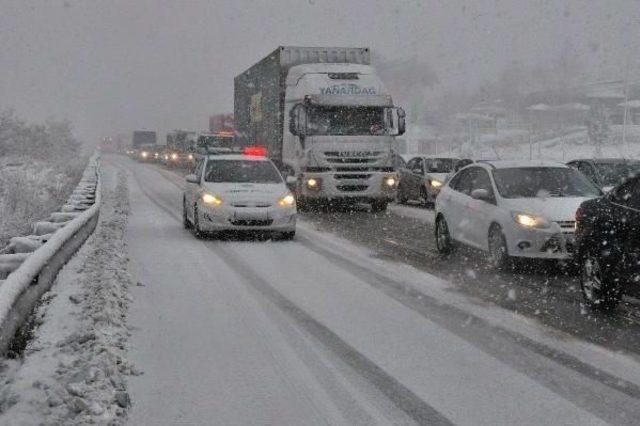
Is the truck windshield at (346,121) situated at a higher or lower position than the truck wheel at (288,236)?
higher

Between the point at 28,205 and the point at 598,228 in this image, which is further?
the point at 28,205

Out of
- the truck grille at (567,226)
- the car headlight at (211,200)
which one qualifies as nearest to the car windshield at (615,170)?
the truck grille at (567,226)

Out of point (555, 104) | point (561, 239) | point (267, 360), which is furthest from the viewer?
point (555, 104)

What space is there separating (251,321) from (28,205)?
14962 millimetres

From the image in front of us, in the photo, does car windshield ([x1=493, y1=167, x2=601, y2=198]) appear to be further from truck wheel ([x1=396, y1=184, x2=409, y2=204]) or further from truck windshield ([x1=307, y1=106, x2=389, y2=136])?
truck wheel ([x1=396, y1=184, x2=409, y2=204])

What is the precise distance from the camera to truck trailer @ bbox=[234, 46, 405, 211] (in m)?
18.5

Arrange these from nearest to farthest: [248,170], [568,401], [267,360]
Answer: [568,401] < [267,360] < [248,170]

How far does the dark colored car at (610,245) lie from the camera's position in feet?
22.6

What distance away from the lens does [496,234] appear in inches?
399

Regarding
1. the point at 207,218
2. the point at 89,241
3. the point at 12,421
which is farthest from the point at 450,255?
the point at 12,421

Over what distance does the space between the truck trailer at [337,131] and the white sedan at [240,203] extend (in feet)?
14.0

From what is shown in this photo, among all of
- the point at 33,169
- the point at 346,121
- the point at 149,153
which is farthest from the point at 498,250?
the point at 149,153

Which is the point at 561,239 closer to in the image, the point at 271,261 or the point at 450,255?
the point at 450,255

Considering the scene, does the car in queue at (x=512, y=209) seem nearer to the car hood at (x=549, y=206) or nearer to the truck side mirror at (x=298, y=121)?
the car hood at (x=549, y=206)
